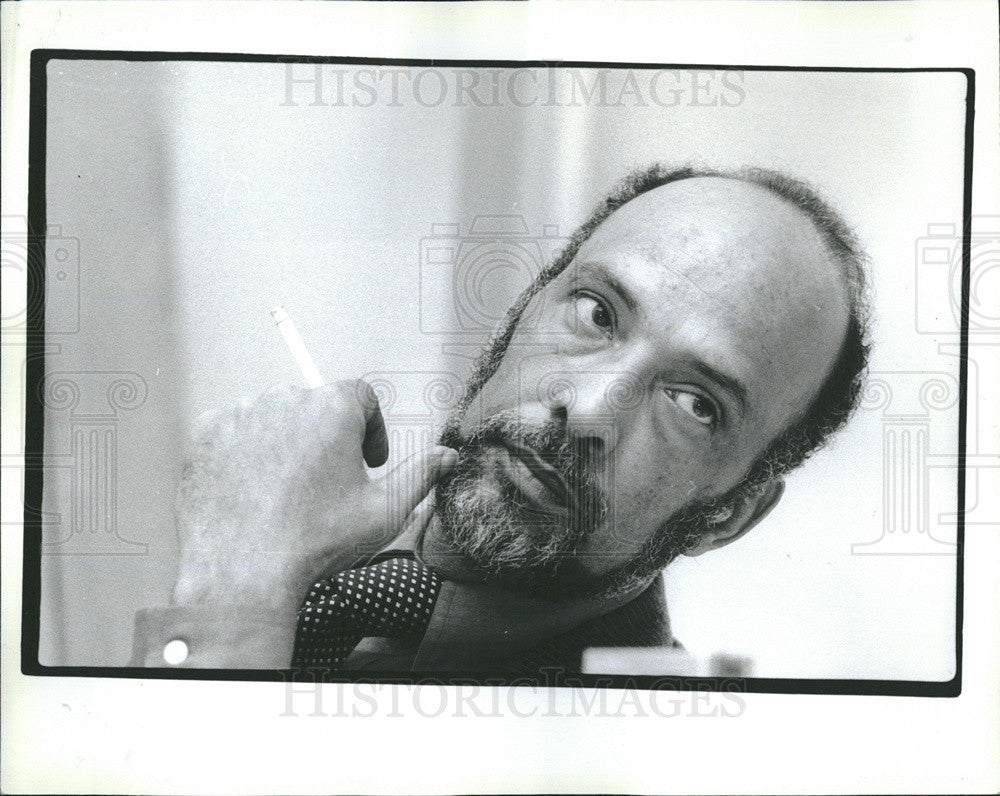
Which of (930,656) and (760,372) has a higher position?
(760,372)

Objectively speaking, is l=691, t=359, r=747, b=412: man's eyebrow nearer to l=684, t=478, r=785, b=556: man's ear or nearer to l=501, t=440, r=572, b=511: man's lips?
l=684, t=478, r=785, b=556: man's ear

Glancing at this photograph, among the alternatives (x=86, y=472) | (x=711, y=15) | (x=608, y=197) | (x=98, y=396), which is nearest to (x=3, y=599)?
(x=86, y=472)

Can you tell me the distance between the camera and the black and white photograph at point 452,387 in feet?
4.35

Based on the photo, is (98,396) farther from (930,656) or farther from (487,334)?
(930,656)

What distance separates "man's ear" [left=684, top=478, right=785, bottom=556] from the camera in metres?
1.33

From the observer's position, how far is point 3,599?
4.47 ft

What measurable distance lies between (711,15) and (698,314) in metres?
0.44
